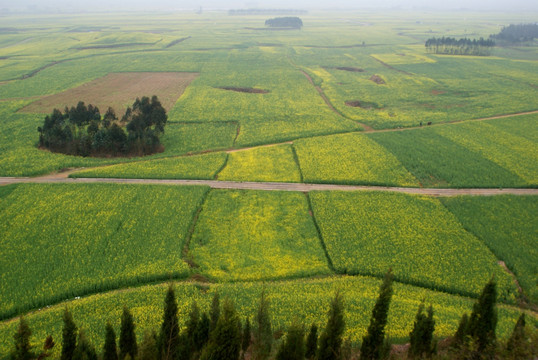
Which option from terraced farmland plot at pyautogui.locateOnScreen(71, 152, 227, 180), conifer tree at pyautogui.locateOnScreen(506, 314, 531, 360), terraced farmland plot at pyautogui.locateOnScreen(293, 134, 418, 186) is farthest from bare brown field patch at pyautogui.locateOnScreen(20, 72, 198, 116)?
conifer tree at pyautogui.locateOnScreen(506, 314, 531, 360)

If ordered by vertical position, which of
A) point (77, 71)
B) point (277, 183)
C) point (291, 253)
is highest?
point (77, 71)

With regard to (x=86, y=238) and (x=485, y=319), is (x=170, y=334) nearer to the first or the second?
(x=86, y=238)

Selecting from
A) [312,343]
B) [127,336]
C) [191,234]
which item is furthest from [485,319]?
[191,234]

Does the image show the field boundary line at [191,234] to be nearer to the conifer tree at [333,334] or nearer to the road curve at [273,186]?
the road curve at [273,186]

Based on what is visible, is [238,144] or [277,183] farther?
[238,144]

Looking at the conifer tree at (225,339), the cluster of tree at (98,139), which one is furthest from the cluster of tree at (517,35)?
the conifer tree at (225,339)

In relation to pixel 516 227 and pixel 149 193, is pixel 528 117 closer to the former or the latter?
pixel 516 227

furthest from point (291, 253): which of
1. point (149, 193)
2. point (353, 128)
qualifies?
point (353, 128)

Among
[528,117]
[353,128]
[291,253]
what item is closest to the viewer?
[291,253]
